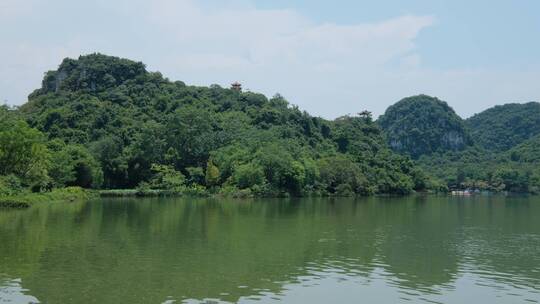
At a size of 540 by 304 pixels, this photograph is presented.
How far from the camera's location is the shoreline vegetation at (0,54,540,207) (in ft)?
191

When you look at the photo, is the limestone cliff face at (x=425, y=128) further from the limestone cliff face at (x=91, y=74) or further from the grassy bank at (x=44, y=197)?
the grassy bank at (x=44, y=197)

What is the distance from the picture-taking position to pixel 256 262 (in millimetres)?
20438

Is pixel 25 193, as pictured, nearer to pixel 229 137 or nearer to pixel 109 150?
pixel 109 150

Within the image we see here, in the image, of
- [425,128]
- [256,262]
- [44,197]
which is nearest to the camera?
[256,262]

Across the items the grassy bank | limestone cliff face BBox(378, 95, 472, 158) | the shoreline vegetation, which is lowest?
the grassy bank

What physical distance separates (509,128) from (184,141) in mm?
136840

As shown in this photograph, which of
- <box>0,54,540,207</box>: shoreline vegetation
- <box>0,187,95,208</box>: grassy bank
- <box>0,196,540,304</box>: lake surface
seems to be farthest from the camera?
Result: <box>0,54,540,207</box>: shoreline vegetation

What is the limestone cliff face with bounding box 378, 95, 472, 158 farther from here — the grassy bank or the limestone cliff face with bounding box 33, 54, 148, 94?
the grassy bank

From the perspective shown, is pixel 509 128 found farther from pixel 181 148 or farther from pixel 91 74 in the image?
pixel 181 148

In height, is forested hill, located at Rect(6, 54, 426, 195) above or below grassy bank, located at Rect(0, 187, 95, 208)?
above

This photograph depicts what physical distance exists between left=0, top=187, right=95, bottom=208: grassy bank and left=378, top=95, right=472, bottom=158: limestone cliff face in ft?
445

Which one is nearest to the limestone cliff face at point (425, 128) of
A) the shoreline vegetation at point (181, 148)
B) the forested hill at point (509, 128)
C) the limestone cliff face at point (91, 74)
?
the forested hill at point (509, 128)

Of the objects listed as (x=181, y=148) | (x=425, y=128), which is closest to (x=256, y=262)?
(x=181, y=148)

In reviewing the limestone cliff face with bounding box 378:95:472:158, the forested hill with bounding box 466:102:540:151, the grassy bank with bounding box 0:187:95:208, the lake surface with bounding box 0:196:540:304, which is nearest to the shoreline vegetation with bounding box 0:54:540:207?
the grassy bank with bounding box 0:187:95:208
